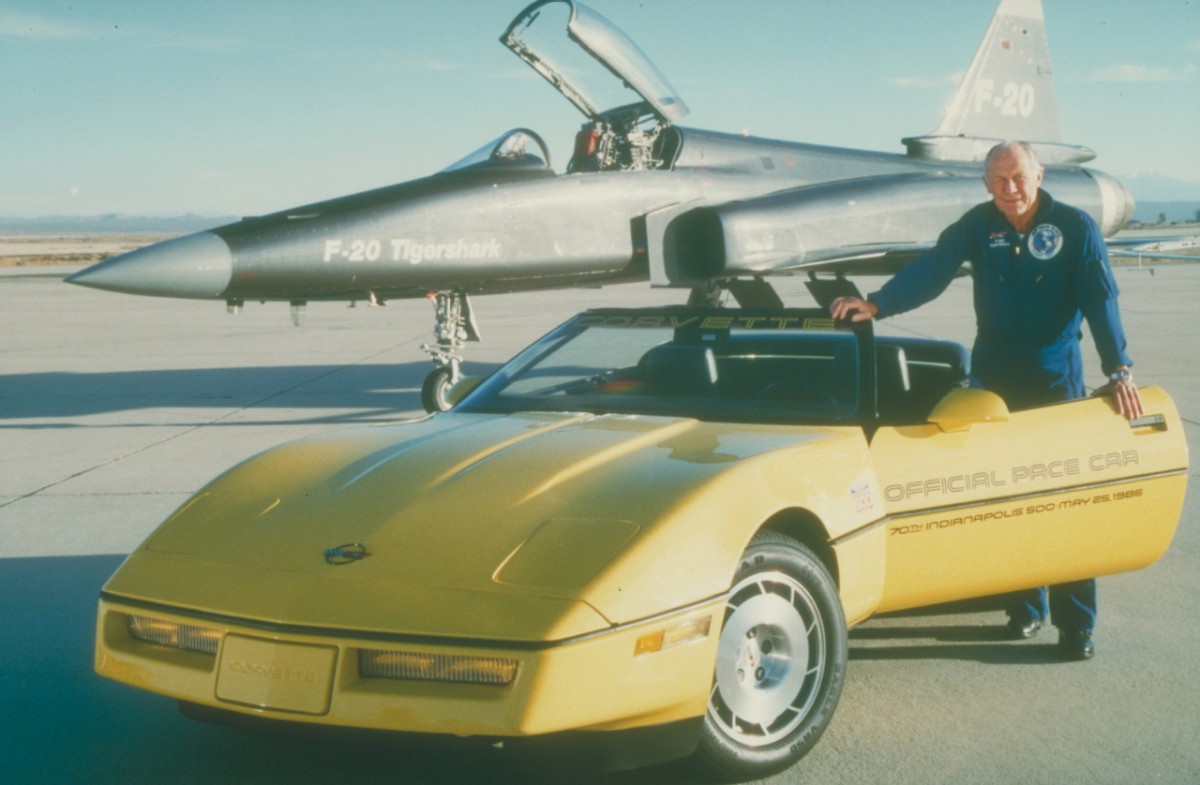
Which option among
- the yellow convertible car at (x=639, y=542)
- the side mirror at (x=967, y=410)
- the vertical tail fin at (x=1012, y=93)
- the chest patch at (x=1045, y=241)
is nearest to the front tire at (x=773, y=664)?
the yellow convertible car at (x=639, y=542)

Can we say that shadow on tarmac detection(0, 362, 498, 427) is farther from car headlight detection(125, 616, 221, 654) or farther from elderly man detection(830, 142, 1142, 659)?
car headlight detection(125, 616, 221, 654)

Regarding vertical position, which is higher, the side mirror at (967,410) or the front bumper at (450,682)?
the side mirror at (967,410)

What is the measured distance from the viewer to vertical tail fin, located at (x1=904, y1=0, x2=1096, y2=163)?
16547mm

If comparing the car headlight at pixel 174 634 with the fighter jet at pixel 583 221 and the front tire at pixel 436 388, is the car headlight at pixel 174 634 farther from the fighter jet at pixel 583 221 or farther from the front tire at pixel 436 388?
the front tire at pixel 436 388

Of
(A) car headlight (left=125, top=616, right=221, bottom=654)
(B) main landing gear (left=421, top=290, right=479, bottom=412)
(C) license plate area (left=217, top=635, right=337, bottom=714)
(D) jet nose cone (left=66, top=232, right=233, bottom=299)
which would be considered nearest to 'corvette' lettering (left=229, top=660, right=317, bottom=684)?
(C) license plate area (left=217, top=635, right=337, bottom=714)

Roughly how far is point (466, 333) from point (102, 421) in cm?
327

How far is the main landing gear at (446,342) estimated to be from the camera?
440 inches

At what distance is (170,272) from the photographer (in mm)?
9922

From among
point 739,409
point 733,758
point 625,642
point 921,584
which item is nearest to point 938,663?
point 921,584

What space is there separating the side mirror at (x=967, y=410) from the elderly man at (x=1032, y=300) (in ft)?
1.75

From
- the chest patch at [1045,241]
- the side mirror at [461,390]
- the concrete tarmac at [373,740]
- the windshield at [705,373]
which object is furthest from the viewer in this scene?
→ the side mirror at [461,390]

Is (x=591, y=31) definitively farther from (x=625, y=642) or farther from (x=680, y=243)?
(x=625, y=642)

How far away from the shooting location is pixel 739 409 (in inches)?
173

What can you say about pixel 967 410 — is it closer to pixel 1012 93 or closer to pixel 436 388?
pixel 436 388
